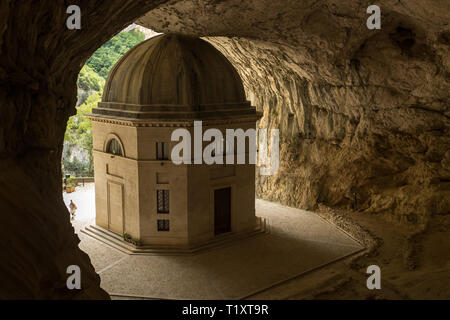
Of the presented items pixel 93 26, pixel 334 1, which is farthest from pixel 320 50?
pixel 93 26

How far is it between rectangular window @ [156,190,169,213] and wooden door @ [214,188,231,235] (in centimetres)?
219

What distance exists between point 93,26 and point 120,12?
43.4 inches

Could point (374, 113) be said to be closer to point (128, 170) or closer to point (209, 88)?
point (209, 88)

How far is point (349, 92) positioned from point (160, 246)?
1233 cm

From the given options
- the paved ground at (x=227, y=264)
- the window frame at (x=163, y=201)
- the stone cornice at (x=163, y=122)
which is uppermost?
the stone cornice at (x=163, y=122)

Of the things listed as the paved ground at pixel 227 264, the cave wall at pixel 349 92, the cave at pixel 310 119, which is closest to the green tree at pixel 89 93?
the cave wall at pixel 349 92

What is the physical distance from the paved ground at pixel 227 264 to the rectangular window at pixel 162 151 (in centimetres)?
413

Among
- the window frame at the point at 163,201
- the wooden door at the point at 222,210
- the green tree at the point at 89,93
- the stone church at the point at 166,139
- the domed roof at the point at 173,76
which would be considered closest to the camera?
the stone church at the point at 166,139

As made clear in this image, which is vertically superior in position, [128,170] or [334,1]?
[334,1]

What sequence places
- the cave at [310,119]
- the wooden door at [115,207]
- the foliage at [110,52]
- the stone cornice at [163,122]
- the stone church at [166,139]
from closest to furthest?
the cave at [310,119], the stone cornice at [163,122], the stone church at [166,139], the wooden door at [115,207], the foliage at [110,52]

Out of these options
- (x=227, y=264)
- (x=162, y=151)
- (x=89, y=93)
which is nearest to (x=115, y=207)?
(x=162, y=151)

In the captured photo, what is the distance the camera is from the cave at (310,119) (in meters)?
9.07

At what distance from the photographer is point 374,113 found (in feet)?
70.7

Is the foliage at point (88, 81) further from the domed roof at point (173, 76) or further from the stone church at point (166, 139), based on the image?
the stone church at point (166, 139)
